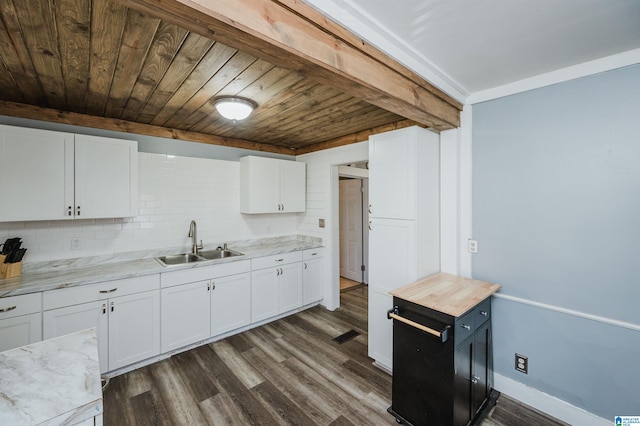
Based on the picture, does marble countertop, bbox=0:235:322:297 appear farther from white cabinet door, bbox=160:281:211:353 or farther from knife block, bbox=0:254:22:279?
white cabinet door, bbox=160:281:211:353

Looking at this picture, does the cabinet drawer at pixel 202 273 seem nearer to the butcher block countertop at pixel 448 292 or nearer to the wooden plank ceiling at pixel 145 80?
the wooden plank ceiling at pixel 145 80

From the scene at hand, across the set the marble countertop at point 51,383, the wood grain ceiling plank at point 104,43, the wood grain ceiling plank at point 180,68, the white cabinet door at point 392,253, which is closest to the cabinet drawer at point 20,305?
the marble countertop at point 51,383

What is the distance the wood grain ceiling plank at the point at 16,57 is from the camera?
1300 mm

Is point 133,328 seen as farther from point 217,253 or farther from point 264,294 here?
point 264,294

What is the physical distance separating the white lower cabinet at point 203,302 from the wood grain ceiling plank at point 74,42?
1737 millimetres

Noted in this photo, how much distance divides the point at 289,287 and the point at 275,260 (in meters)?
0.46

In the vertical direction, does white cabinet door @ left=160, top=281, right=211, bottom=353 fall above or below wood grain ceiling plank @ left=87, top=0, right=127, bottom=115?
below

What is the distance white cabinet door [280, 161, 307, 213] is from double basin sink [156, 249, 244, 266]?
103cm

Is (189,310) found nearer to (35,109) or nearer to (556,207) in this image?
(35,109)

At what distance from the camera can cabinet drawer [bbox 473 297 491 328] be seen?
1977 millimetres

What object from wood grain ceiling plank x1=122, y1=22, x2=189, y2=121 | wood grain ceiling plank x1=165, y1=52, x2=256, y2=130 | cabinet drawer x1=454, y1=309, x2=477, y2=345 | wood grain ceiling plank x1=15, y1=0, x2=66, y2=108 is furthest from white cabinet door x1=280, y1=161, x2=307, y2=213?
cabinet drawer x1=454, y1=309, x2=477, y2=345

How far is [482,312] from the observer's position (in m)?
2.06

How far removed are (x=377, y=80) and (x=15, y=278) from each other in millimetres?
3238

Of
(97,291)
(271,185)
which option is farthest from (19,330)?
(271,185)
